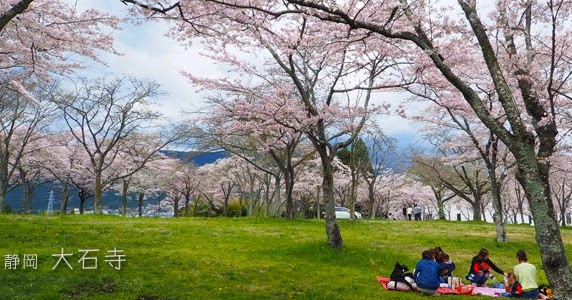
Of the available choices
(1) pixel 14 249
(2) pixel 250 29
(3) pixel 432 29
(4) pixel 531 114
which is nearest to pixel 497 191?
(4) pixel 531 114

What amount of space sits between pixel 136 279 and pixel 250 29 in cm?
672

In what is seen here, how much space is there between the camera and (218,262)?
11.9 meters

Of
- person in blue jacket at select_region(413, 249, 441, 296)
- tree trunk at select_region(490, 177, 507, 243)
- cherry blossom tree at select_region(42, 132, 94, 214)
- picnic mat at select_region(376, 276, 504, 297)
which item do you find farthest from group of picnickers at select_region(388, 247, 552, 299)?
cherry blossom tree at select_region(42, 132, 94, 214)

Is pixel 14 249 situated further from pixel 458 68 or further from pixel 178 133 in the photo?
pixel 178 133

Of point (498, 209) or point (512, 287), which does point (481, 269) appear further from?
point (498, 209)

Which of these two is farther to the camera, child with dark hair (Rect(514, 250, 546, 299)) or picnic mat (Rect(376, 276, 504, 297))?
picnic mat (Rect(376, 276, 504, 297))

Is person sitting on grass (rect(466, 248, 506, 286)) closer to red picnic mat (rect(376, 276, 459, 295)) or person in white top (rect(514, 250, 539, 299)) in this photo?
red picnic mat (rect(376, 276, 459, 295))

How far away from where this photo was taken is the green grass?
8820mm

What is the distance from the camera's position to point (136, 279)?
9.47 metres

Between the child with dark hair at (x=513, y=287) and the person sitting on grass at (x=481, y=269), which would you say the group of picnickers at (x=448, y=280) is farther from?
the person sitting on grass at (x=481, y=269)

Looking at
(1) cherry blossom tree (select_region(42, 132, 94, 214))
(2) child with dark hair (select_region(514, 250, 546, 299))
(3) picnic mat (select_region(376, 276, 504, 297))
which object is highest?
(1) cherry blossom tree (select_region(42, 132, 94, 214))

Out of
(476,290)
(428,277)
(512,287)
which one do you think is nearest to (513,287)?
(512,287)

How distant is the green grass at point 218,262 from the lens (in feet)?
28.9

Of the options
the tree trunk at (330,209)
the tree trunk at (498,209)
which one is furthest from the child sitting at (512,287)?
the tree trunk at (498,209)
